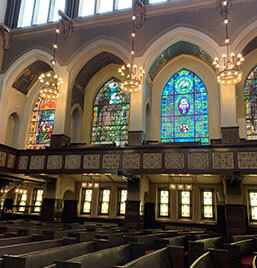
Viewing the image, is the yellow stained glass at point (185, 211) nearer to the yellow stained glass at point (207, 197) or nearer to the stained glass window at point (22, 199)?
the yellow stained glass at point (207, 197)

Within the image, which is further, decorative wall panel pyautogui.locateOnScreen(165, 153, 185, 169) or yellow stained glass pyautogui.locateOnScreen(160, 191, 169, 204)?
yellow stained glass pyautogui.locateOnScreen(160, 191, 169, 204)

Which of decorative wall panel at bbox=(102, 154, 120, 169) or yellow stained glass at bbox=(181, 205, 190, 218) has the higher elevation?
decorative wall panel at bbox=(102, 154, 120, 169)

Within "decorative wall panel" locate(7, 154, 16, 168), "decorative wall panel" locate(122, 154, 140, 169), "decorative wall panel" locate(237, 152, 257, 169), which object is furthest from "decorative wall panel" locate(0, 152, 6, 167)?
"decorative wall panel" locate(237, 152, 257, 169)

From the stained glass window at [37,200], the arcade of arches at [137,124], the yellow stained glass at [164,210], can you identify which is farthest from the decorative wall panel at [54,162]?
the yellow stained glass at [164,210]

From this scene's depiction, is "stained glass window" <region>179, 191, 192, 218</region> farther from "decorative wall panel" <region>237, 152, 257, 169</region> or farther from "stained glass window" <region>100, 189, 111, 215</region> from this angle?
"decorative wall panel" <region>237, 152, 257, 169</region>

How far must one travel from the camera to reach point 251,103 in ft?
45.8

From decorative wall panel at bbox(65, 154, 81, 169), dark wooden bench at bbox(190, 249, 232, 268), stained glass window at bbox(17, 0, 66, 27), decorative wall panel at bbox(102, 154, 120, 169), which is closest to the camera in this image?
dark wooden bench at bbox(190, 249, 232, 268)

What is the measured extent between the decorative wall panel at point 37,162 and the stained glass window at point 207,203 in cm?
764

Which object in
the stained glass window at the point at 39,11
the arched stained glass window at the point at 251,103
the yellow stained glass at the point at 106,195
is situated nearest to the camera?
the arched stained glass window at the point at 251,103

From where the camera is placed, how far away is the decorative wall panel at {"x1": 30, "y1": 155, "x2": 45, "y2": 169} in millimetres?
11984

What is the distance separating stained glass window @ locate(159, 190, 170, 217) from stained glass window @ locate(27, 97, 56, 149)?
7195mm

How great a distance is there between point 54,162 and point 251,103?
1003 centimetres

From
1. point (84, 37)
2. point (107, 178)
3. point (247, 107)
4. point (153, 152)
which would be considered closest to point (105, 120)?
point (107, 178)

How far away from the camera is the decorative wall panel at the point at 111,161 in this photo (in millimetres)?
10969
